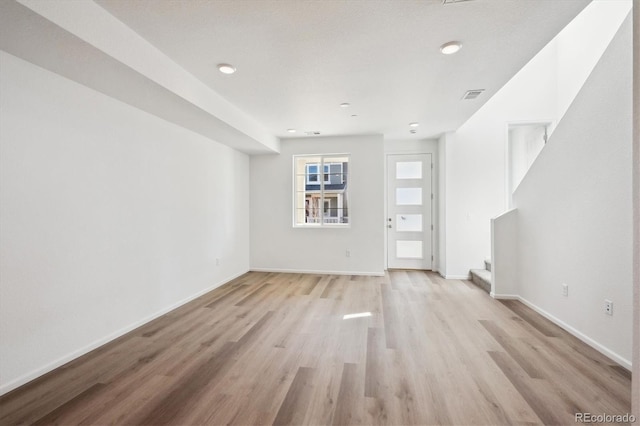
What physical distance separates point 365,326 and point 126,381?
213 cm

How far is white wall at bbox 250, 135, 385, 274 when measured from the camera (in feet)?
17.3

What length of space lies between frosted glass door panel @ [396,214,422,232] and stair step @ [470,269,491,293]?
4.26ft

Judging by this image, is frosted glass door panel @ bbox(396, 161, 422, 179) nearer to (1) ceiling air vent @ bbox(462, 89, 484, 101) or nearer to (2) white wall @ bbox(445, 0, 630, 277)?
(2) white wall @ bbox(445, 0, 630, 277)

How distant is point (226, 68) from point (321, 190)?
3.23 metres

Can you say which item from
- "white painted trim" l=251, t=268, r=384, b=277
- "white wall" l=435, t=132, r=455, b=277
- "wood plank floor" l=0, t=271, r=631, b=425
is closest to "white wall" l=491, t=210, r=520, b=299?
"wood plank floor" l=0, t=271, r=631, b=425

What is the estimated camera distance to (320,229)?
5.48 meters

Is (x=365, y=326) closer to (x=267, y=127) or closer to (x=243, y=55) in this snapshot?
(x=243, y=55)

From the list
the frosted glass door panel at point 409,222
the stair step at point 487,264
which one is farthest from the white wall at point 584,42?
the frosted glass door panel at point 409,222

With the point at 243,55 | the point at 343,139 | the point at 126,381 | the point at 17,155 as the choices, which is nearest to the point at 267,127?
the point at 343,139

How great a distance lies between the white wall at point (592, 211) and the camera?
2.18 meters

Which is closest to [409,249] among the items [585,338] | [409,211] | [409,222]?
[409,222]

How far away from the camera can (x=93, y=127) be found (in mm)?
2535

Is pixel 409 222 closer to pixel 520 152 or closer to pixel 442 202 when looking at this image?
pixel 442 202

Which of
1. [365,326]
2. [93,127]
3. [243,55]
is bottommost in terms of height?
[365,326]
